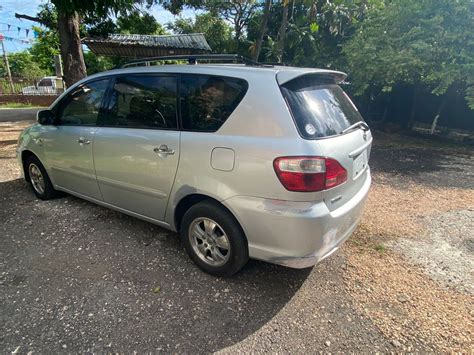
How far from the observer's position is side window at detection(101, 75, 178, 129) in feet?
8.42

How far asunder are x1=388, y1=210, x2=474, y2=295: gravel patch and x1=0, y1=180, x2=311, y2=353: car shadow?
50.0 inches

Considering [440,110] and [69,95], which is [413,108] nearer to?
[440,110]

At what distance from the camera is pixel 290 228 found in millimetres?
2016

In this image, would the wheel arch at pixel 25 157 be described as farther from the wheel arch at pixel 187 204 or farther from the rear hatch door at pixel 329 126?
the rear hatch door at pixel 329 126

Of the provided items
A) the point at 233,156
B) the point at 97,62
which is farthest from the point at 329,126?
the point at 97,62

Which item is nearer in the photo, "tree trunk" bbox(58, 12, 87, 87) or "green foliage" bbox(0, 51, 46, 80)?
"tree trunk" bbox(58, 12, 87, 87)

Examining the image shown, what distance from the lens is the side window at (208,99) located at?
2.24m

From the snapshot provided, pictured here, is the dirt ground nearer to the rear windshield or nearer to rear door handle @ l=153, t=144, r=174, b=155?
rear door handle @ l=153, t=144, r=174, b=155

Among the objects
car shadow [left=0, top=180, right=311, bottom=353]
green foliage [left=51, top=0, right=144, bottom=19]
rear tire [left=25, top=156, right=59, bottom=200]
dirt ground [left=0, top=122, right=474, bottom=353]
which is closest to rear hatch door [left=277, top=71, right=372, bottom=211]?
dirt ground [left=0, top=122, right=474, bottom=353]

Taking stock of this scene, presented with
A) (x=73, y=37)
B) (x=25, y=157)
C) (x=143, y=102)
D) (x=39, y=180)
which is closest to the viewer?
(x=143, y=102)

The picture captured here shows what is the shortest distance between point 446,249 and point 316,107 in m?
2.28

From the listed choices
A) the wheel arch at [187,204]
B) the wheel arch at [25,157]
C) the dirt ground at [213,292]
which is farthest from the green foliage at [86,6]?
the wheel arch at [187,204]

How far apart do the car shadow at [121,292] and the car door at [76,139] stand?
1.72 ft

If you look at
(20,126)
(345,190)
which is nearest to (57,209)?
(345,190)
